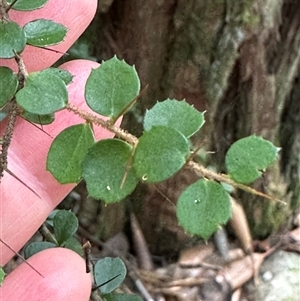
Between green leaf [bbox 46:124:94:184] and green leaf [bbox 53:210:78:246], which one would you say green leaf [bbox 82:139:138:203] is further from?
green leaf [bbox 53:210:78:246]

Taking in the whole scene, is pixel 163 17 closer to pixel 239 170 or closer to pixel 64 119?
pixel 64 119

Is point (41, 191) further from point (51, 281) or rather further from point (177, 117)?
point (177, 117)

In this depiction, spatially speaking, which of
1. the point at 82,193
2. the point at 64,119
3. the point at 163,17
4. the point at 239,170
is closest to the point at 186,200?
the point at 239,170

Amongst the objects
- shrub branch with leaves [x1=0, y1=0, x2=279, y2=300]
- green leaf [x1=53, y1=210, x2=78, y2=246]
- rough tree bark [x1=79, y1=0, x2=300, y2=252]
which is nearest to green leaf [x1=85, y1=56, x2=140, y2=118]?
shrub branch with leaves [x1=0, y1=0, x2=279, y2=300]

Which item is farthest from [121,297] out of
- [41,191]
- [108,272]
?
[41,191]

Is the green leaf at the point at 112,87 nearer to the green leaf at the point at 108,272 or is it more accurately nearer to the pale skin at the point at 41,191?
the pale skin at the point at 41,191

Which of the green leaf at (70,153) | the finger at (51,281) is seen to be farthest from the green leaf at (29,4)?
the finger at (51,281)
